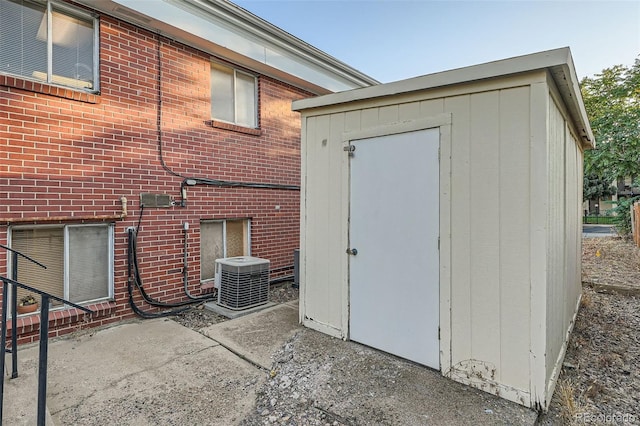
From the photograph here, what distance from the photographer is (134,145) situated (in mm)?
4227

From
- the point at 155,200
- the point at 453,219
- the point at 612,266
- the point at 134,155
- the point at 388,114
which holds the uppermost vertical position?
the point at 388,114

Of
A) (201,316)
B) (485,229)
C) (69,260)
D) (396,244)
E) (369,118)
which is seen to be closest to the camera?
(485,229)

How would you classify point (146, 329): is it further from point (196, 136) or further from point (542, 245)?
point (542, 245)

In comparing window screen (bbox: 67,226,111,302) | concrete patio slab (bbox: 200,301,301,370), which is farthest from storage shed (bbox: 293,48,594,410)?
window screen (bbox: 67,226,111,302)

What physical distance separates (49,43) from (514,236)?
5000mm

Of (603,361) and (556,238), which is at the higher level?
(556,238)

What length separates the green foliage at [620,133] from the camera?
10.6 m

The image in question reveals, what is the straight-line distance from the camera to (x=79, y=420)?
223 cm

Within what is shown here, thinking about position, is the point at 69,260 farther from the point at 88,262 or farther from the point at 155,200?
the point at 155,200

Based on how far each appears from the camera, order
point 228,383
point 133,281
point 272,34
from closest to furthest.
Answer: point 228,383 → point 133,281 → point 272,34

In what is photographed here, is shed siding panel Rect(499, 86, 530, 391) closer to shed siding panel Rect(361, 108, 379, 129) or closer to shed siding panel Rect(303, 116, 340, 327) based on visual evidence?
shed siding panel Rect(361, 108, 379, 129)

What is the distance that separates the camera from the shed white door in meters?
2.91

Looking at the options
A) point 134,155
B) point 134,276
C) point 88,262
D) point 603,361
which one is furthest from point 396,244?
point 88,262

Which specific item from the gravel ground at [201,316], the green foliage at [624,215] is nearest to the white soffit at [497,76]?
the gravel ground at [201,316]
